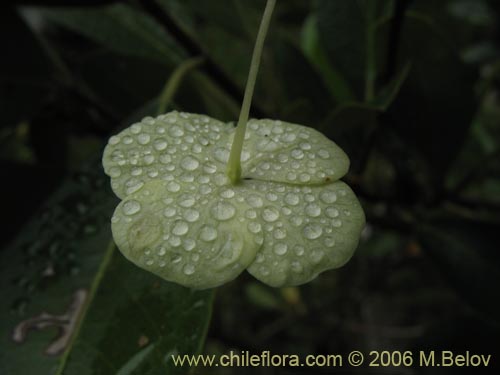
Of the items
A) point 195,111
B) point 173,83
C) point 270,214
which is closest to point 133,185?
point 270,214

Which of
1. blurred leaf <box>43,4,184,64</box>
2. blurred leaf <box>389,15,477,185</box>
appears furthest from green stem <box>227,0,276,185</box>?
blurred leaf <box>43,4,184,64</box>

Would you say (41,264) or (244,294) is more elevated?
(41,264)

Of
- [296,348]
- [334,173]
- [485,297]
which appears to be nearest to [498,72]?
[485,297]

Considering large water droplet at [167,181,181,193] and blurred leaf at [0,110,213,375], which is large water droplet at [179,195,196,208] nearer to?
large water droplet at [167,181,181,193]

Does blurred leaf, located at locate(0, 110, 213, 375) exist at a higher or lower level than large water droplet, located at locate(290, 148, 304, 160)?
lower

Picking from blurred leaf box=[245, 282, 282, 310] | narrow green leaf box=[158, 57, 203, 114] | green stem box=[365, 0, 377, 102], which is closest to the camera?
narrow green leaf box=[158, 57, 203, 114]

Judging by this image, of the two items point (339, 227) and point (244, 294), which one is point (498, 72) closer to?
point (339, 227)
